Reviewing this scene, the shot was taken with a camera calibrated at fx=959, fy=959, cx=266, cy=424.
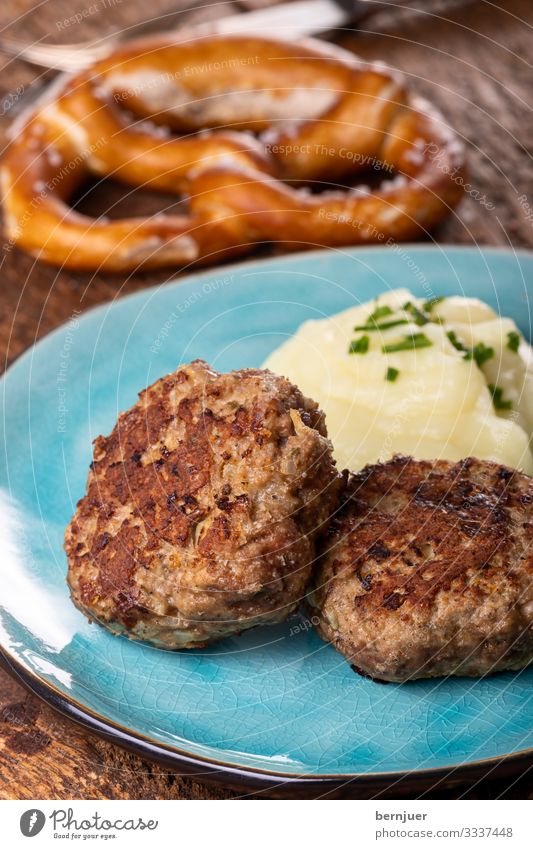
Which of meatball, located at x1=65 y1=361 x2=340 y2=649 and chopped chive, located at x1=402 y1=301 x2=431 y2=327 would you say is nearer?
meatball, located at x1=65 y1=361 x2=340 y2=649

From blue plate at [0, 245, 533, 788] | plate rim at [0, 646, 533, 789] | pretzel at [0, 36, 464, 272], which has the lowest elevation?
plate rim at [0, 646, 533, 789]

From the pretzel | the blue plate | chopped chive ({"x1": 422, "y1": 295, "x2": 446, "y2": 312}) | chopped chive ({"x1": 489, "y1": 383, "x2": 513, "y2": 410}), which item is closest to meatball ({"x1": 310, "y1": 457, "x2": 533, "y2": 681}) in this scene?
the blue plate

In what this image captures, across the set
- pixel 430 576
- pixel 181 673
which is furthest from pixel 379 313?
pixel 181 673

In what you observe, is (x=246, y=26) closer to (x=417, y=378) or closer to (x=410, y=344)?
(x=410, y=344)

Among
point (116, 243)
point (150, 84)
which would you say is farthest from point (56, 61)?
point (116, 243)

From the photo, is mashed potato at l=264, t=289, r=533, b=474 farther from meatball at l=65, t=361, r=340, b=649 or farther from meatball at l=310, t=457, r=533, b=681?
meatball at l=65, t=361, r=340, b=649
